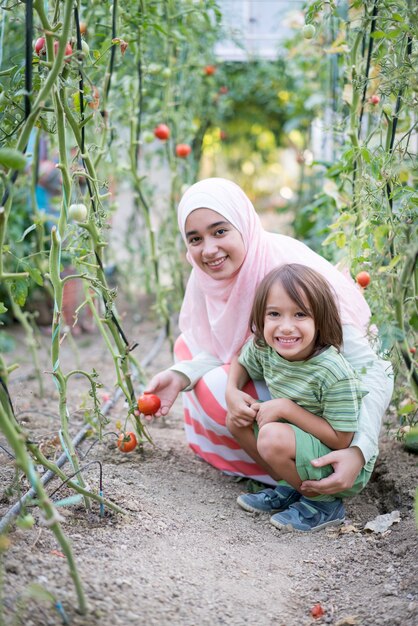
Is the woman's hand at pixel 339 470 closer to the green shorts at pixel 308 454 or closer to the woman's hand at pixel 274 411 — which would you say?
the green shorts at pixel 308 454

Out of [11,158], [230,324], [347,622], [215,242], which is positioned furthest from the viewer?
[230,324]

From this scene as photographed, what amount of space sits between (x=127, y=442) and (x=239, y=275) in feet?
2.04

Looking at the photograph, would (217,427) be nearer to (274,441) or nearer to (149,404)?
(149,404)

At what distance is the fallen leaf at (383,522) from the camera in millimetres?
1969

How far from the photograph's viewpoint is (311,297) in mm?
1956

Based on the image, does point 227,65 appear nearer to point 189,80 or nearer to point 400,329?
point 189,80

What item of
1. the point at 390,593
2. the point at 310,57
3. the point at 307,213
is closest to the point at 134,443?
the point at 390,593

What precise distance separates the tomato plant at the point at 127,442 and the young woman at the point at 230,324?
5.6 inches

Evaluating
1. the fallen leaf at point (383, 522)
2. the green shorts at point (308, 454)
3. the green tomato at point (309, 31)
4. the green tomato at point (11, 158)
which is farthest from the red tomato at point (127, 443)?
the green tomato at point (309, 31)

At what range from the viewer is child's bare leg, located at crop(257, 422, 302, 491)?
1962mm

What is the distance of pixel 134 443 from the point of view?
2.23 metres

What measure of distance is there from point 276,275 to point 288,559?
759 mm

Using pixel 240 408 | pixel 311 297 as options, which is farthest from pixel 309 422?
pixel 311 297

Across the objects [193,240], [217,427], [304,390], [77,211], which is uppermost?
[77,211]
